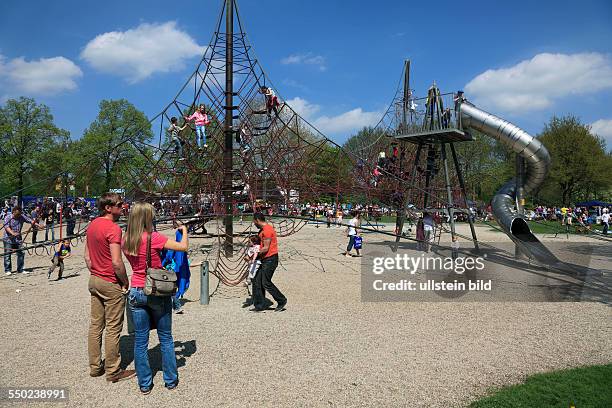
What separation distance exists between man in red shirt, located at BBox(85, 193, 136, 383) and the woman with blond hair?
269 mm

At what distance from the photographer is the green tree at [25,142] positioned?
1439 inches

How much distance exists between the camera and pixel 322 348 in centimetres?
588

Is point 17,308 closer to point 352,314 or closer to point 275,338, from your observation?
point 275,338

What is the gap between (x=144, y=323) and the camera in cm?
454

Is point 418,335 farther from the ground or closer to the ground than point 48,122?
closer to the ground

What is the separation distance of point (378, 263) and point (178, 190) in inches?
246

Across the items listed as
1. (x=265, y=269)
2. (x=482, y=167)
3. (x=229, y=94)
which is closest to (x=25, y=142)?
(x=229, y=94)

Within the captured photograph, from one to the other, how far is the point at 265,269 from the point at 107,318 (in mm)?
3249

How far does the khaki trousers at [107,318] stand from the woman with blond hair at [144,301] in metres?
0.38

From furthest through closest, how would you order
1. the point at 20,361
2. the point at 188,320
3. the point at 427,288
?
the point at 427,288
the point at 188,320
the point at 20,361

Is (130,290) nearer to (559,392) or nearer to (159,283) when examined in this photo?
(159,283)

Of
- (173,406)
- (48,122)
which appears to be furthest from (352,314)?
(48,122)

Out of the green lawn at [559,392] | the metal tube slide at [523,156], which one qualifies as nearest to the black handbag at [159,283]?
the green lawn at [559,392]

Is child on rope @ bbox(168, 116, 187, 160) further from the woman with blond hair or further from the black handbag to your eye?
the black handbag
